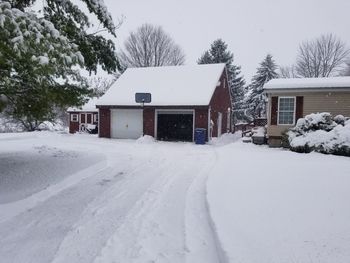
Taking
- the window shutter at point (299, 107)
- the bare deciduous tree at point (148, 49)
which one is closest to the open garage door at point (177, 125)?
the window shutter at point (299, 107)

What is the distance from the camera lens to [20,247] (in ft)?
15.3

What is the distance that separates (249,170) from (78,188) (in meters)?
4.60

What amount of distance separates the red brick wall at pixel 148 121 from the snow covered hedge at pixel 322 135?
9999 mm

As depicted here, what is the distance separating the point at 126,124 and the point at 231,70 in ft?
67.1

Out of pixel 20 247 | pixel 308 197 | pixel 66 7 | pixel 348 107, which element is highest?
pixel 66 7

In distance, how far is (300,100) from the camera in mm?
16938

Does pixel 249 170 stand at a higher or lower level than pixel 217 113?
lower

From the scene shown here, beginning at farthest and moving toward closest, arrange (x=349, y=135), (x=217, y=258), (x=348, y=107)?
(x=348, y=107) → (x=349, y=135) → (x=217, y=258)

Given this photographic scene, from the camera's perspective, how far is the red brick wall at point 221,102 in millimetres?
23234

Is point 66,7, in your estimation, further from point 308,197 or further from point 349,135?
point 349,135

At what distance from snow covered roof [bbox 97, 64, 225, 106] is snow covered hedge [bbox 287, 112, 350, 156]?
24.6 ft

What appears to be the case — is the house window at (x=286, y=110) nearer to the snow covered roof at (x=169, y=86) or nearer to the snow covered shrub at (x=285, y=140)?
the snow covered shrub at (x=285, y=140)

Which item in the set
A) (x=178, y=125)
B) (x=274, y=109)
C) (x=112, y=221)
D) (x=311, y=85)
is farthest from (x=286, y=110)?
(x=112, y=221)

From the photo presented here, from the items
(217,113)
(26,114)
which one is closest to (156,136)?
(217,113)
